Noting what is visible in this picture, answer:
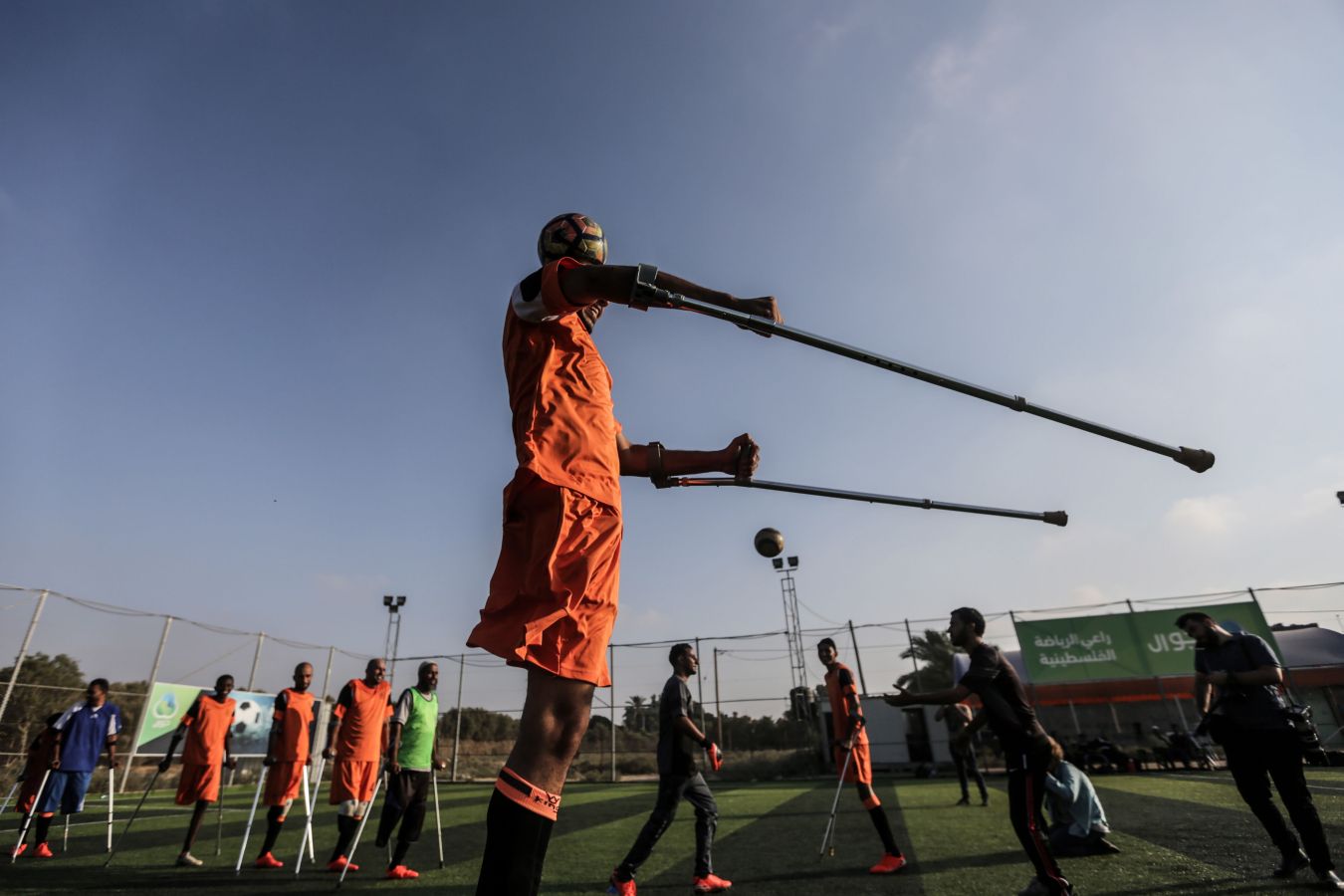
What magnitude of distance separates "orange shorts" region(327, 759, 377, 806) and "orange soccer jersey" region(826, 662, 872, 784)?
6.26 metres

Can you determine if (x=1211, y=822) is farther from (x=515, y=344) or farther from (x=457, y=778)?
(x=457, y=778)

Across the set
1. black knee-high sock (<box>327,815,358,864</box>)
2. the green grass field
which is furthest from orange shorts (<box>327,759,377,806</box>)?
the green grass field

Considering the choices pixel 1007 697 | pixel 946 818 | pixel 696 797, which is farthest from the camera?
pixel 946 818

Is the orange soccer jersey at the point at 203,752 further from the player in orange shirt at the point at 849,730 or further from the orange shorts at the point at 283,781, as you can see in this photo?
the player in orange shirt at the point at 849,730

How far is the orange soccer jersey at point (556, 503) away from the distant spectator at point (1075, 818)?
A: 7.45 meters

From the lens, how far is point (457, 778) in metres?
27.6

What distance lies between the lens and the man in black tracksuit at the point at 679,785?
19.9 ft

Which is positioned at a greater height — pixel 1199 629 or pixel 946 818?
pixel 1199 629

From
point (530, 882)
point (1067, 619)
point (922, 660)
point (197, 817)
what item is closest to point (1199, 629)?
point (530, 882)

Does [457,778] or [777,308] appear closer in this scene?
[777,308]

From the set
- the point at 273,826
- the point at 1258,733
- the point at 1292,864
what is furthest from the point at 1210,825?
the point at 273,826

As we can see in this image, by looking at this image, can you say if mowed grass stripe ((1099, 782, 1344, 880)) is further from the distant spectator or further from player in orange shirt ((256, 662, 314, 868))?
player in orange shirt ((256, 662, 314, 868))

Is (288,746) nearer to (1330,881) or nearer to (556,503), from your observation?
(556,503)

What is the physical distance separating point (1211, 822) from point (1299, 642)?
18762mm
